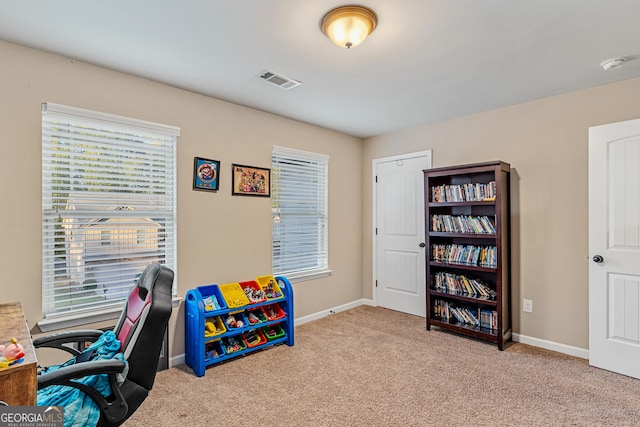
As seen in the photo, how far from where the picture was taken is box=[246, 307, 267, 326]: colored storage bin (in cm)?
308

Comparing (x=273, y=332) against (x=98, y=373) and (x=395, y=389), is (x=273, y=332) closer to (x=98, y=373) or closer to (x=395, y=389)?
(x=395, y=389)

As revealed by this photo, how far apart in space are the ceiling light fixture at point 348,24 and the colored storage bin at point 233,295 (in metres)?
2.24

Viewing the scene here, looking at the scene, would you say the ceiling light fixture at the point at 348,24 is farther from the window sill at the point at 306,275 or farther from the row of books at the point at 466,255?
the window sill at the point at 306,275

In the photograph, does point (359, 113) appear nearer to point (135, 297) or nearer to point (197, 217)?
point (197, 217)

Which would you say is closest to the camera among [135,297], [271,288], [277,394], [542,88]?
[135,297]

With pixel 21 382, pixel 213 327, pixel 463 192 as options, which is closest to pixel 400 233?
pixel 463 192

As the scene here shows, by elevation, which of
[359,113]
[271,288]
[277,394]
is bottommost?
[277,394]

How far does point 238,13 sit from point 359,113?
1.96 m

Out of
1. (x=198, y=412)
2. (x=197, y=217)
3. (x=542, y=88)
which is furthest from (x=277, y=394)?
(x=542, y=88)

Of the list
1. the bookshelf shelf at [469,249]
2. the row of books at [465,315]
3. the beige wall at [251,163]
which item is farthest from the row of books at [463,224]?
the row of books at [465,315]

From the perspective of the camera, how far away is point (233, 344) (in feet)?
9.69

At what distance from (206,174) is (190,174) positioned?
15 cm

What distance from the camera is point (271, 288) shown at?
332 cm

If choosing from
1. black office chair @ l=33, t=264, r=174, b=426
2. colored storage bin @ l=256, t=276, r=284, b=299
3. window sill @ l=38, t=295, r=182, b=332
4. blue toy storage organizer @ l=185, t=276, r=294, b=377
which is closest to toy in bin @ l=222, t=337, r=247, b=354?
blue toy storage organizer @ l=185, t=276, r=294, b=377
